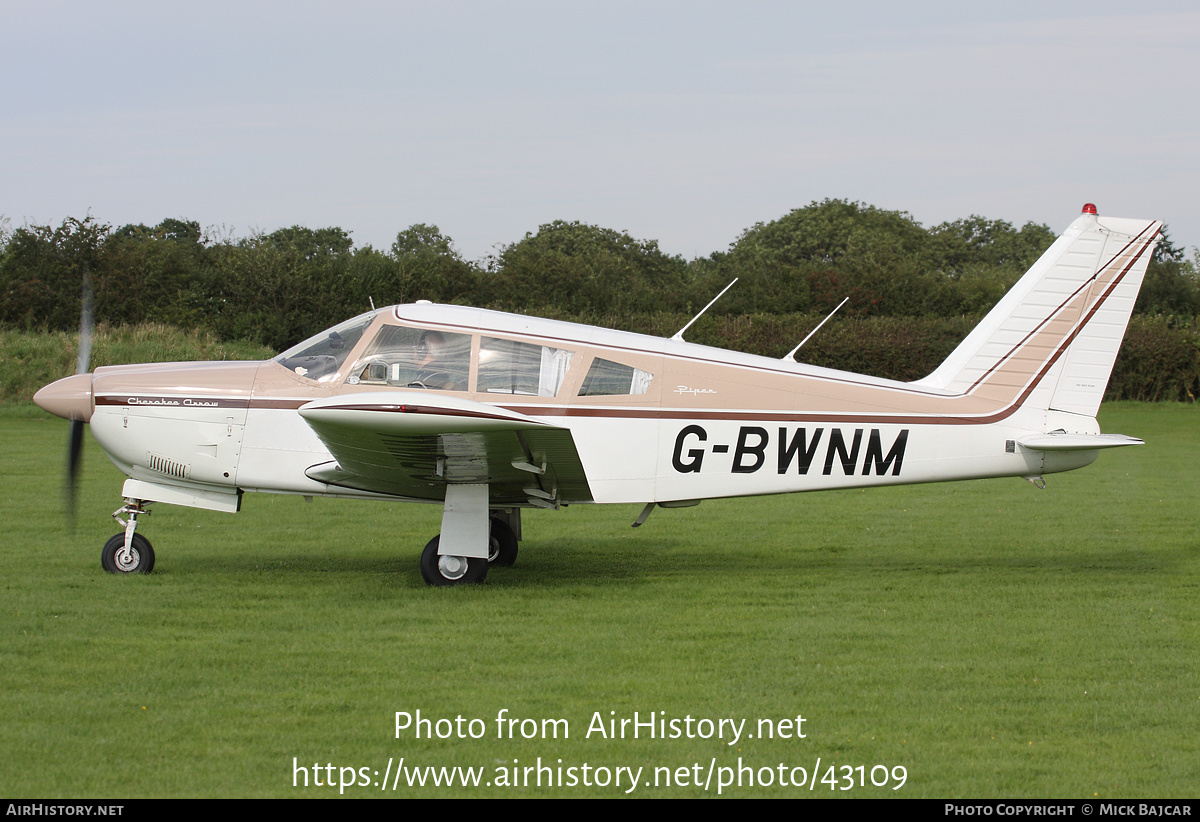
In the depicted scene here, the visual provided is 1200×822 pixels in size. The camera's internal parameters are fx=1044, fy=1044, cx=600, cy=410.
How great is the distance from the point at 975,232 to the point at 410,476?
7512 centimetres

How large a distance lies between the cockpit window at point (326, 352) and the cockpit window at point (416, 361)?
0.59ft

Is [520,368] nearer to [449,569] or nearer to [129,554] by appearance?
[449,569]

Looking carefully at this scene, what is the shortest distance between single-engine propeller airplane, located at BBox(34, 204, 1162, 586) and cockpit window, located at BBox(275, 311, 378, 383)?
0.04ft

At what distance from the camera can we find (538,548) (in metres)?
10.4

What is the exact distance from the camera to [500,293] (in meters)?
40.2

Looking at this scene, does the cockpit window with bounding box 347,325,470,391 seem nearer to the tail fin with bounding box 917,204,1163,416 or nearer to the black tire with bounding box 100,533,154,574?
the black tire with bounding box 100,533,154,574

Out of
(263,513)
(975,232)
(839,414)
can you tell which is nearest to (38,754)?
(839,414)

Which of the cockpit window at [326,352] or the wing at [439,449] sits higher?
the cockpit window at [326,352]

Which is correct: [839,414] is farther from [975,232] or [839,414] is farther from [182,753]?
[975,232]

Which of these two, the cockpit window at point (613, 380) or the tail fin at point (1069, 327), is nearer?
the cockpit window at point (613, 380)

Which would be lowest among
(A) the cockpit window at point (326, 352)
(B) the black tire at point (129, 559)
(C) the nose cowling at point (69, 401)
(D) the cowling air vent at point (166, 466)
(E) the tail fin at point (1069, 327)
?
(B) the black tire at point (129, 559)

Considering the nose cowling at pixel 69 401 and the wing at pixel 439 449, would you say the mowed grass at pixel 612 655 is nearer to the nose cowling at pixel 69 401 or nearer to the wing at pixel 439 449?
the wing at pixel 439 449

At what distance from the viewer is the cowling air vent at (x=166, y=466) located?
26.6 feet

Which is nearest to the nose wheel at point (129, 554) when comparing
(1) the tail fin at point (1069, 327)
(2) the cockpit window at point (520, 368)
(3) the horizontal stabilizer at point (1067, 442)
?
(2) the cockpit window at point (520, 368)
